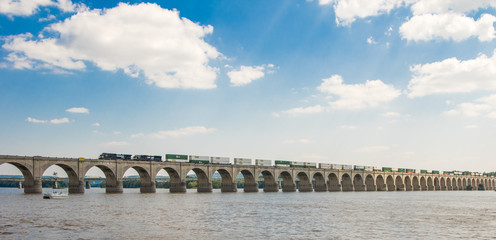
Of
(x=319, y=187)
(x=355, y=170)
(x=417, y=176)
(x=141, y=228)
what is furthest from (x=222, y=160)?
(x=417, y=176)

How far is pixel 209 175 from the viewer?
95562mm

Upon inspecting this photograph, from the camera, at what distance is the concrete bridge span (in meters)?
71.8

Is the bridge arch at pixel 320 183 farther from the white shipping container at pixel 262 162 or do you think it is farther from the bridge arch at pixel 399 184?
the bridge arch at pixel 399 184

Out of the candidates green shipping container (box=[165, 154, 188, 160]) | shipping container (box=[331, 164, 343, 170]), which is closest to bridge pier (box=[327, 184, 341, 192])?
shipping container (box=[331, 164, 343, 170])

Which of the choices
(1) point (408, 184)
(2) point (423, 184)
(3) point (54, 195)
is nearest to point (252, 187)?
(3) point (54, 195)

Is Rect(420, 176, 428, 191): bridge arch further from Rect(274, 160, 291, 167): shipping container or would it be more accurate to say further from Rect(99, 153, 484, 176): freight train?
Rect(274, 160, 291, 167): shipping container

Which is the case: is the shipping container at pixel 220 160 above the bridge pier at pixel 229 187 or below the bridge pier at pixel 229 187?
above

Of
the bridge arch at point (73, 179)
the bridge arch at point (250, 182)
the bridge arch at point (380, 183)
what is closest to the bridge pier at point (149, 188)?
the bridge arch at point (73, 179)

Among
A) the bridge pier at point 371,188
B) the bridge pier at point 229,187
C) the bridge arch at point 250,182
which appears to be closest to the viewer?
the bridge pier at point 229,187

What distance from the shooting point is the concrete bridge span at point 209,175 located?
2827 inches

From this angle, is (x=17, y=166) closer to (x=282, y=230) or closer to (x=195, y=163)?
(x=195, y=163)

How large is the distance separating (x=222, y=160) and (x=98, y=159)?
3332cm

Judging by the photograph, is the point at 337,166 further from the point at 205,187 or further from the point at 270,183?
the point at 205,187

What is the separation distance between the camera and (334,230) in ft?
99.9
